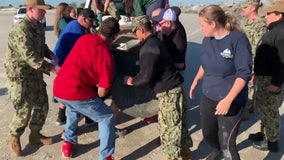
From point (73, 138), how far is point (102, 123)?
64cm

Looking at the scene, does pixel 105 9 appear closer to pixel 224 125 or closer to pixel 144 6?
pixel 144 6

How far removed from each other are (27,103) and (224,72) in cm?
246

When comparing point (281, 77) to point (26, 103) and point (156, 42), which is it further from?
point (26, 103)

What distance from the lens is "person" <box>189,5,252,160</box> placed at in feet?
11.2

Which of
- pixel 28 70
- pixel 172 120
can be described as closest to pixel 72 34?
pixel 28 70

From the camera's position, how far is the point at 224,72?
11.8 ft

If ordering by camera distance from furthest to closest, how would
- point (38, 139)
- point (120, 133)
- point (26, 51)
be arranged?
1. point (120, 133)
2. point (38, 139)
3. point (26, 51)

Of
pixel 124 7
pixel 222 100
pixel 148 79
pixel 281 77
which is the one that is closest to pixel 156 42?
pixel 148 79

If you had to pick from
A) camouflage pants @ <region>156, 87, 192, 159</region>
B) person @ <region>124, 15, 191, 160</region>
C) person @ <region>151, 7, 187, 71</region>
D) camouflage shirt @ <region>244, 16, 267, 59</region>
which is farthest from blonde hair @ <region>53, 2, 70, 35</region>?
camouflage shirt @ <region>244, 16, 267, 59</region>

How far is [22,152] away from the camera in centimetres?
485

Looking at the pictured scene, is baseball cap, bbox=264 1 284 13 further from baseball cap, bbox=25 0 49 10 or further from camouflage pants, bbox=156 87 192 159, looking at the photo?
baseball cap, bbox=25 0 49 10

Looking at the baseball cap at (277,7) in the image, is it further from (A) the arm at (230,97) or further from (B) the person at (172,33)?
(A) the arm at (230,97)

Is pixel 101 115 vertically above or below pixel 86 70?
below

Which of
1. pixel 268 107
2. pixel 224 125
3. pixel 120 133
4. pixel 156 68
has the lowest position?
pixel 120 133
